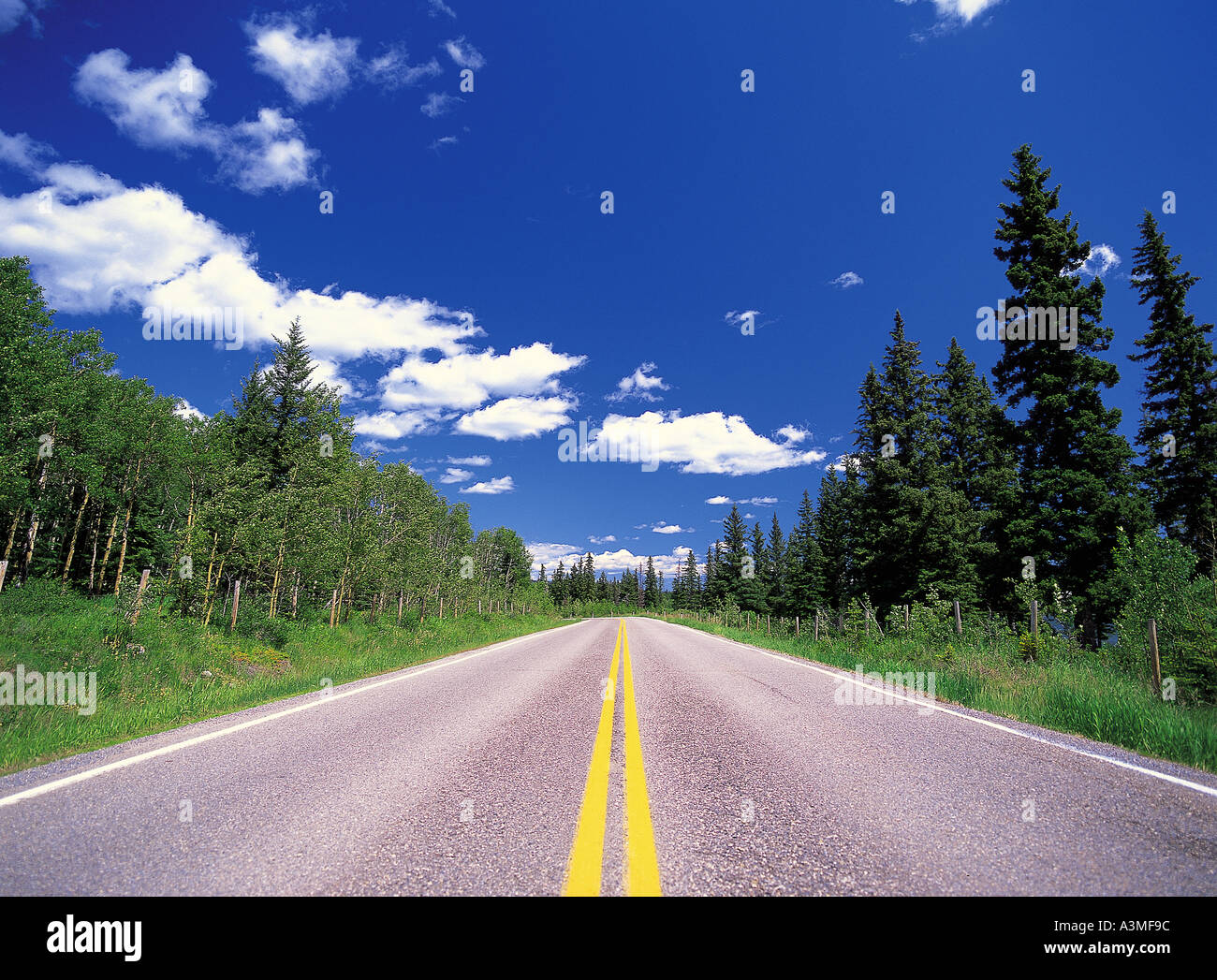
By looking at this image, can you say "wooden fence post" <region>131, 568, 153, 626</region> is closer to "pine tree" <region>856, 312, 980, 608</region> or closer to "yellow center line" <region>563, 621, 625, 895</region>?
"yellow center line" <region>563, 621, 625, 895</region>

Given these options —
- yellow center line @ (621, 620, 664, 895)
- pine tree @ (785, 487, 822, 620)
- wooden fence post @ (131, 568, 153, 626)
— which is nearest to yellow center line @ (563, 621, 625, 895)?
yellow center line @ (621, 620, 664, 895)

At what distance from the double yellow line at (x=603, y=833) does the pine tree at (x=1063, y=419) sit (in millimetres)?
19966

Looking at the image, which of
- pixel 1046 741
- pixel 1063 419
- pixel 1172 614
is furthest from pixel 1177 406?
pixel 1046 741

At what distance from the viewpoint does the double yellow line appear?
2264mm

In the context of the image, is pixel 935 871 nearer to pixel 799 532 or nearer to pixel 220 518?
pixel 220 518

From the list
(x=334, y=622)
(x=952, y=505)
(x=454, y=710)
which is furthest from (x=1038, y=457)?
(x=334, y=622)

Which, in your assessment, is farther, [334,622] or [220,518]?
[334,622]

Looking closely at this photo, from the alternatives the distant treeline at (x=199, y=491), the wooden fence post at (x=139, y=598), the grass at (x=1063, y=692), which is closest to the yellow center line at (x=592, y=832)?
the grass at (x=1063, y=692)

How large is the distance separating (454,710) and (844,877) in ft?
17.4

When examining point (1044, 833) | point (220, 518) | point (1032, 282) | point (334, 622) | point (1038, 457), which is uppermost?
point (1032, 282)

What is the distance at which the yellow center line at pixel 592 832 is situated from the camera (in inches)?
88.8

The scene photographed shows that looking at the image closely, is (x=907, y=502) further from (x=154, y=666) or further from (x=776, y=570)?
(x=776, y=570)

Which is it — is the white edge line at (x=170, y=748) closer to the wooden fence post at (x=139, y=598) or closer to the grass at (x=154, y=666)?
the grass at (x=154, y=666)
